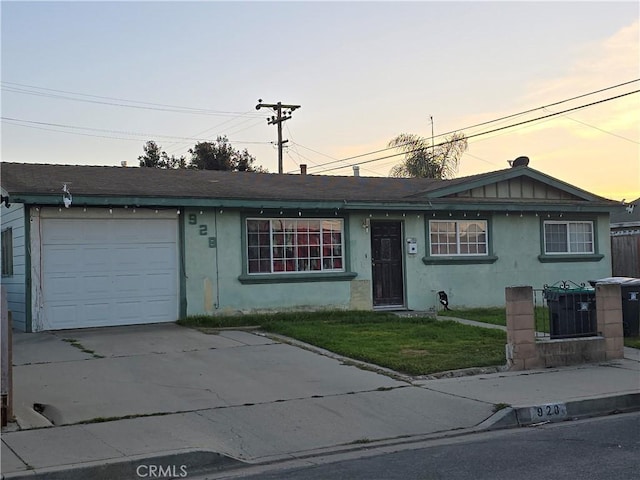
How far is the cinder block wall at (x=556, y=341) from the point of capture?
456 inches

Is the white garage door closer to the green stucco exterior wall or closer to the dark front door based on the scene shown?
the green stucco exterior wall

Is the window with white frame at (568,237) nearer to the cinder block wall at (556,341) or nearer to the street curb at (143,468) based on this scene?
the cinder block wall at (556,341)

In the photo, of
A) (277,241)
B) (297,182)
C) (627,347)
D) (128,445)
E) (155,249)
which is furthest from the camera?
(297,182)

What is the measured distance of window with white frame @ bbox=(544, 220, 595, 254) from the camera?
21.0 meters

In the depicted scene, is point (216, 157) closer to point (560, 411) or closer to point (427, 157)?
point (427, 157)

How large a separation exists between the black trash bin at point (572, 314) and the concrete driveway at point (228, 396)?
3595 mm

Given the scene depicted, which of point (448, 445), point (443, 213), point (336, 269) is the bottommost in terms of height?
point (448, 445)

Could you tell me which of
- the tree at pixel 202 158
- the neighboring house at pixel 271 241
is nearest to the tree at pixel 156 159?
the tree at pixel 202 158

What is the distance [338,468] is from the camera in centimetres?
693

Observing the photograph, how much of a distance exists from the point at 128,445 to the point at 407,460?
2.76m

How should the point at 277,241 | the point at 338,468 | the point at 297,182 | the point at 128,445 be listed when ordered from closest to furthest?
1. the point at 338,468
2. the point at 128,445
3. the point at 277,241
4. the point at 297,182

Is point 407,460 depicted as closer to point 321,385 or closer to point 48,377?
point 321,385

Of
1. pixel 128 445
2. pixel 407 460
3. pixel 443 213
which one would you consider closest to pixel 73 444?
pixel 128 445

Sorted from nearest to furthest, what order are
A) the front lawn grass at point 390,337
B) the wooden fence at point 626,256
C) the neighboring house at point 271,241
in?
the front lawn grass at point 390,337 < the neighboring house at point 271,241 < the wooden fence at point 626,256
